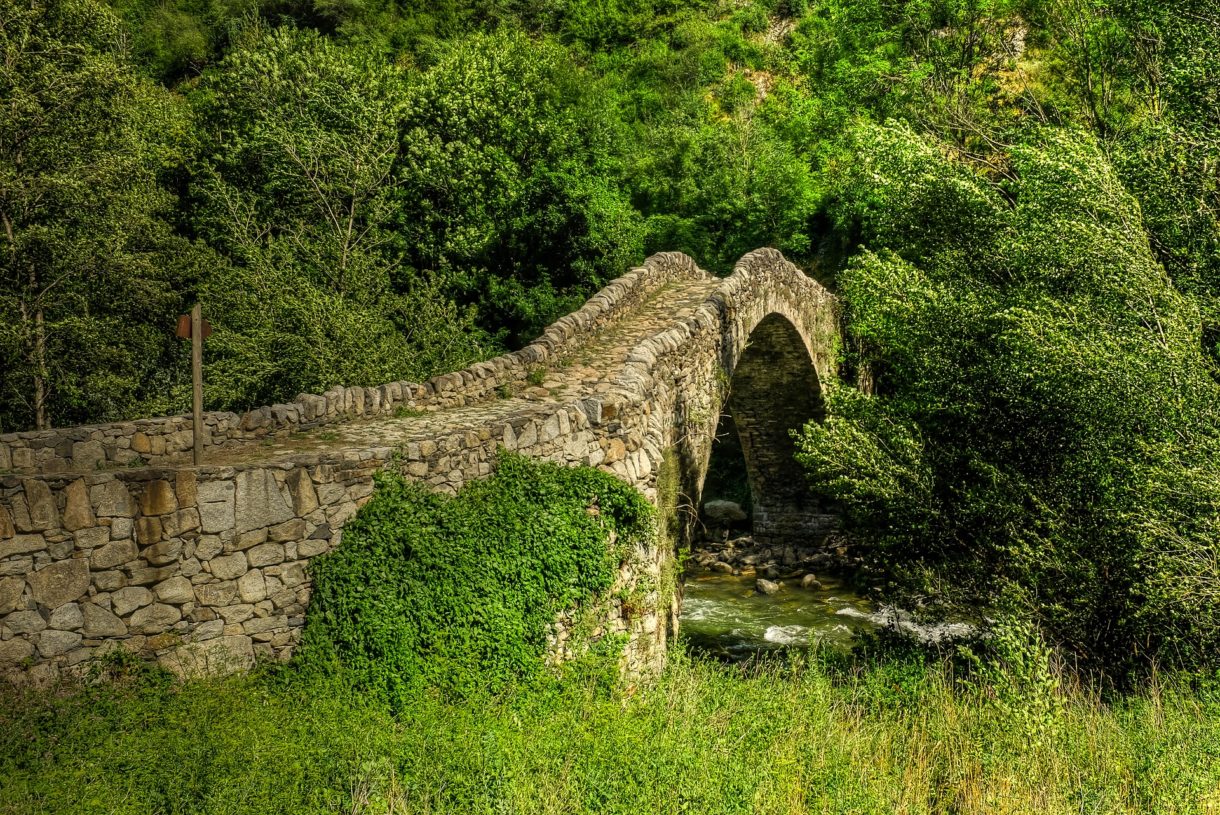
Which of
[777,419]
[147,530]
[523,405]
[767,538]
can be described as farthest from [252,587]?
[767,538]

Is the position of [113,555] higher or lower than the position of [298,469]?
lower

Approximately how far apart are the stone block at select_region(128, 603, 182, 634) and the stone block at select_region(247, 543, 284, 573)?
0.62 m

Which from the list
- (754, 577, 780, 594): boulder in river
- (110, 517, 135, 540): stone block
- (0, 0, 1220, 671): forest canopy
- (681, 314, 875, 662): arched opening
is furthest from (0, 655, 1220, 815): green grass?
(754, 577, 780, 594): boulder in river

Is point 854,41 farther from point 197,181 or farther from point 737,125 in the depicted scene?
point 197,181

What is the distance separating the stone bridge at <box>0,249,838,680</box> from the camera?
19.4 feet

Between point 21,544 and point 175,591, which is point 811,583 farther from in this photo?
point 21,544

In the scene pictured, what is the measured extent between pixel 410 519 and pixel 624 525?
7.57 feet

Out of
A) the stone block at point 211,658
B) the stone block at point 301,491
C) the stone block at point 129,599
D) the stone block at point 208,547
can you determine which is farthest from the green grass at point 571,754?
the stone block at point 301,491

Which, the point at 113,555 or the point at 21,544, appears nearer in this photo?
the point at 21,544

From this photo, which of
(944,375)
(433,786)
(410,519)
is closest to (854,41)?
(944,375)

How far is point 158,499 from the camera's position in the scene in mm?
6215

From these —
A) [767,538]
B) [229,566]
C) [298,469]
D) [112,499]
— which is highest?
[298,469]

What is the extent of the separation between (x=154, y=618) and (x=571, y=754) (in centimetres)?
314

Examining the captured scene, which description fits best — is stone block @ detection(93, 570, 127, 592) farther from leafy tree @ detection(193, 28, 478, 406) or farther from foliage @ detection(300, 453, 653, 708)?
leafy tree @ detection(193, 28, 478, 406)
